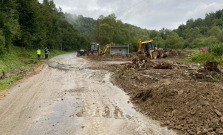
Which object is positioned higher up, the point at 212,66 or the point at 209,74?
the point at 212,66

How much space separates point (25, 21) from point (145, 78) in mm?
31557

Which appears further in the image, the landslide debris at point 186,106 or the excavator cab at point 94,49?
the excavator cab at point 94,49

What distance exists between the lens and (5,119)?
5086mm

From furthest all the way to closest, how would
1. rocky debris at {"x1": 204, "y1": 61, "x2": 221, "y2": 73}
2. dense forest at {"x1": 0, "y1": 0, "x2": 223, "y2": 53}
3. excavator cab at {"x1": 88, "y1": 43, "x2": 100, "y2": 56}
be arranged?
excavator cab at {"x1": 88, "y1": 43, "x2": 100, "y2": 56}
dense forest at {"x1": 0, "y1": 0, "x2": 223, "y2": 53}
rocky debris at {"x1": 204, "y1": 61, "x2": 221, "y2": 73}

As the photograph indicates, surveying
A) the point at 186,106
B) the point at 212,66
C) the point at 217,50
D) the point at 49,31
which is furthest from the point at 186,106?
the point at 49,31

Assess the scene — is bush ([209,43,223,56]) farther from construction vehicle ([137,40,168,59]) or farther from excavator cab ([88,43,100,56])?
excavator cab ([88,43,100,56])

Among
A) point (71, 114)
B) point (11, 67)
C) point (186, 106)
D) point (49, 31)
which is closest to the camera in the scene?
point (186, 106)

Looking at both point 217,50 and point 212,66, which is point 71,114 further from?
point 217,50

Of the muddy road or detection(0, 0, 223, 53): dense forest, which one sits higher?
detection(0, 0, 223, 53): dense forest

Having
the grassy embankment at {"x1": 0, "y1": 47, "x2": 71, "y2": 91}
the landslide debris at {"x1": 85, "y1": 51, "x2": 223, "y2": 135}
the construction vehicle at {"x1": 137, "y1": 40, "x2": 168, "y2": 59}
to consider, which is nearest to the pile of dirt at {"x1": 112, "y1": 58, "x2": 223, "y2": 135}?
the landslide debris at {"x1": 85, "y1": 51, "x2": 223, "y2": 135}

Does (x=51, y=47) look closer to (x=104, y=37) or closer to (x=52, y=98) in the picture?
(x=104, y=37)

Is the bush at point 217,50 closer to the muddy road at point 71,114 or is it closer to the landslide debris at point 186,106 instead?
the landslide debris at point 186,106

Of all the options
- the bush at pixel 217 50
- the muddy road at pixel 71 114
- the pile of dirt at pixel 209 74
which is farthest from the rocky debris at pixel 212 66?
the bush at pixel 217 50

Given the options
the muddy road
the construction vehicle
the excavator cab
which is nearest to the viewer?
the muddy road
